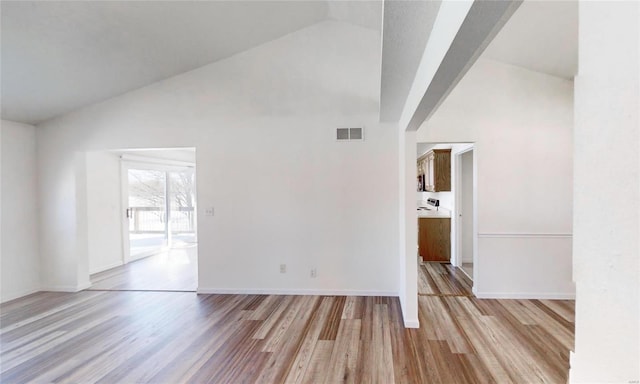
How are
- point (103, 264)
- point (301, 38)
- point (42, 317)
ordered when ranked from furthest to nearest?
point (103, 264) → point (301, 38) → point (42, 317)

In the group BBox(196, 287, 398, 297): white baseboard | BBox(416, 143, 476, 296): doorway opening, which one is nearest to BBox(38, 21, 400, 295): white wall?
BBox(196, 287, 398, 297): white baseboard

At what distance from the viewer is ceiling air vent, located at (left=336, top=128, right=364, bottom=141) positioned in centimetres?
385

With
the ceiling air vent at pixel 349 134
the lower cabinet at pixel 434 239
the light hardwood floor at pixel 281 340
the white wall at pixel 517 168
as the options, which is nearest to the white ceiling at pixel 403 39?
the ceiling air vent at pixel 349 134

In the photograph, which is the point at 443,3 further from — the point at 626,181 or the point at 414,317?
the point at 414,317

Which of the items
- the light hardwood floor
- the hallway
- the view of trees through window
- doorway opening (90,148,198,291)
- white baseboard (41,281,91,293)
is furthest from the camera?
the view of trees through window

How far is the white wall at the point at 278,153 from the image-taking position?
150 inches

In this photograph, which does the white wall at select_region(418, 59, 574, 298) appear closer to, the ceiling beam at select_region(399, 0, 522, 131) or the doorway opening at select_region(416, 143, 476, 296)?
the doorway opening at select_region(416, 143, 476, 296)

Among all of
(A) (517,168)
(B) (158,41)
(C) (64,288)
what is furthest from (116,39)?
(A) (517,168)

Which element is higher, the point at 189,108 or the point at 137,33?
the point at 137,33

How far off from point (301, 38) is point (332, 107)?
0.97 metres

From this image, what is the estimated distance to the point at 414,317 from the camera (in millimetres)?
3004

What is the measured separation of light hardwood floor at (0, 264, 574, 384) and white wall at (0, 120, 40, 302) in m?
0.38

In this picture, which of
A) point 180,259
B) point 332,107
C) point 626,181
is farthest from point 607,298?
point 180,259

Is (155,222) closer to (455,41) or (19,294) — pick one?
(19,294)
